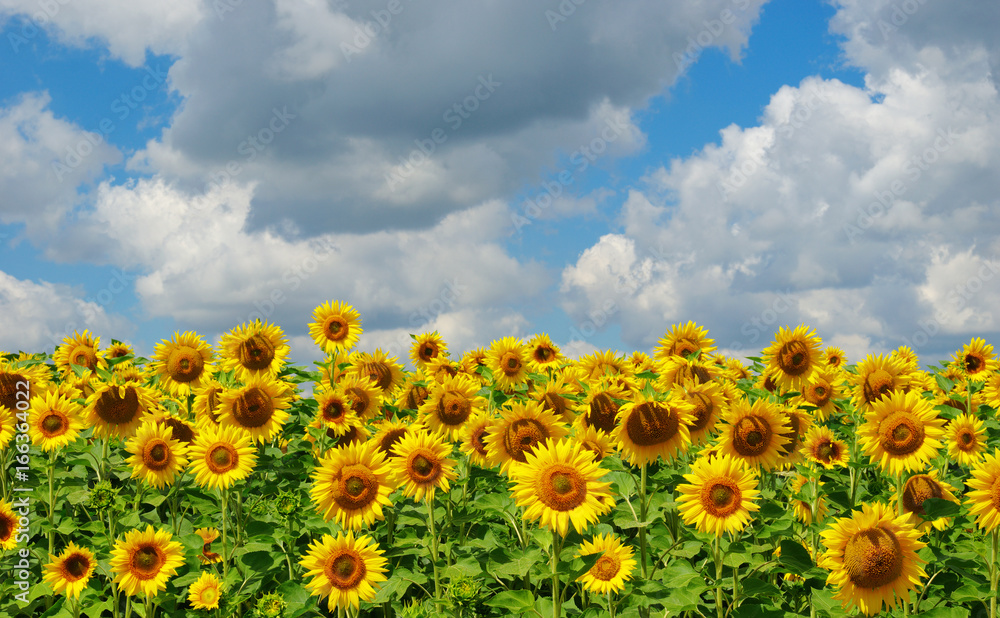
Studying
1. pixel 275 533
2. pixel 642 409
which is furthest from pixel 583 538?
pixel 275 533

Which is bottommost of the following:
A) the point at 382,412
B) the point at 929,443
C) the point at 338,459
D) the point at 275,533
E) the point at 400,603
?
the point at 400,603

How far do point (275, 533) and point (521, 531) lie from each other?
8.05ft

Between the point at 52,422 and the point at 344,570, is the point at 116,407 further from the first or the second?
the point at 344,570

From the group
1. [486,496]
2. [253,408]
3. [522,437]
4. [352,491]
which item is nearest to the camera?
[352,491]

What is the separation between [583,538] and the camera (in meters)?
7.04

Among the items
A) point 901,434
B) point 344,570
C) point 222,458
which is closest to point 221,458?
point 222,458

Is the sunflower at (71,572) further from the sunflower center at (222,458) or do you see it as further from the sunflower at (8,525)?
the sunflower center at (222,458)

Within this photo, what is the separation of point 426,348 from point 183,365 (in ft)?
15.4

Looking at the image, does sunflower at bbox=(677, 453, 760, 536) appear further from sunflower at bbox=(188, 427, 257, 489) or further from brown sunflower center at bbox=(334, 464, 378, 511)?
sunflower at bbox=(188, 427, 257, 489)

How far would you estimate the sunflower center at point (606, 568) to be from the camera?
19.9ft

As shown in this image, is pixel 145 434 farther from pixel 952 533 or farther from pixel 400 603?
→ pixel 952 533

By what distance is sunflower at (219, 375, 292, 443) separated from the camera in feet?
27.4

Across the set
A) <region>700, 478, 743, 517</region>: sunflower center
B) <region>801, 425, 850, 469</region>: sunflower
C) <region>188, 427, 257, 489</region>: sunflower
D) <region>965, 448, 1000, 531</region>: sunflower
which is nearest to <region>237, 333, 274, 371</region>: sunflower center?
<region>188, 427, 257, 489</region>: sunflower

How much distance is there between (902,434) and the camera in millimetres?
7062
